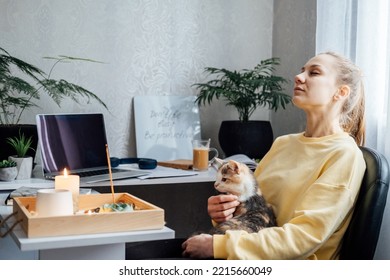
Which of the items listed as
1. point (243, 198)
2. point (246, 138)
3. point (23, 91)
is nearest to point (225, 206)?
point (243, 198)

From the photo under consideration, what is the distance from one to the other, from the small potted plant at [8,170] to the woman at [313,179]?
2.29 ft

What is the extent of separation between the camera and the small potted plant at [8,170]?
1645 mm

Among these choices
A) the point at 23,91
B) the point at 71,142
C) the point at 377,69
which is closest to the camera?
the point at 377,69

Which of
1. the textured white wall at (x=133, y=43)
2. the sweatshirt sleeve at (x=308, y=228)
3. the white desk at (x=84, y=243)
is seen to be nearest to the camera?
the white desk at (x=84, y=243)

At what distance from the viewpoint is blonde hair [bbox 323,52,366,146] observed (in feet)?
4.30

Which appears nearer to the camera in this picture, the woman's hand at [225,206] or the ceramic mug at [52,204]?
the ceramic mug at [52,204]

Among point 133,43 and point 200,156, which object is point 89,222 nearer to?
point 200,156

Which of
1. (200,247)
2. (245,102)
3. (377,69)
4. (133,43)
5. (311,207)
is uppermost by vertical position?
(133,43)

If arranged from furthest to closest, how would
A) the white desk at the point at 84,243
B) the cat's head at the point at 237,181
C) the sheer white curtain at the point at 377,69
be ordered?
1. the sheer white curtain at the point at 377,69
2. the cat's head at the point at 237,181
3. the white desk at the point at 84,243

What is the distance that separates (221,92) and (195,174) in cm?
43

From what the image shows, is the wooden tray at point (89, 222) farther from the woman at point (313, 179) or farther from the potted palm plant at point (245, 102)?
the potted palm plant at point (245, 102)

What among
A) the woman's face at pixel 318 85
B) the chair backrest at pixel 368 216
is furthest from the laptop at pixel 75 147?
the chair backrest at pixel 368 216

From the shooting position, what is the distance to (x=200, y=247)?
3.92ft

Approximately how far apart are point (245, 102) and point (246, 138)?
0.49 ft
